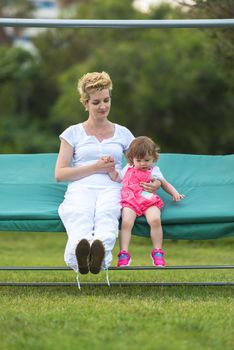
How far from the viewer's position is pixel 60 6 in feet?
133

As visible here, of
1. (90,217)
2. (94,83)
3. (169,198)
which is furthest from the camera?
(169,198)

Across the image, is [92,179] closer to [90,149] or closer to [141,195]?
[90,149]

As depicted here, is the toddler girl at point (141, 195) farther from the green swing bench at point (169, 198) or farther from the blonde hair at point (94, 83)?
the blonde hair at point (94, 83)

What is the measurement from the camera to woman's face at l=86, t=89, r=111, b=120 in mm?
5531

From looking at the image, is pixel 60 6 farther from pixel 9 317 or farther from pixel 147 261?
pixel 9 317

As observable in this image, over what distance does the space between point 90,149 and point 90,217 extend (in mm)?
505

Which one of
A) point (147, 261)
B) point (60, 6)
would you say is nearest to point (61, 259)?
point (147, 261)

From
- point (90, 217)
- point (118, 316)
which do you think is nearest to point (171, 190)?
point (90, 217)

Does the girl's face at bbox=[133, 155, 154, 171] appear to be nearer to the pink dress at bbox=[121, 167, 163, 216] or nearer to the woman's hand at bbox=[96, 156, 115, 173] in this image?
the pink dress at bbox=[121, 167, 163, 216]

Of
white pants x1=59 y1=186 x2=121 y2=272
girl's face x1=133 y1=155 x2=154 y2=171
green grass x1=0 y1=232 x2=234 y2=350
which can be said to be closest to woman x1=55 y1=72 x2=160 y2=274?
white pants x1=59 y1=186 x2=121 y2=272

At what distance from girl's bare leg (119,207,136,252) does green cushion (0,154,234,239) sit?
74 mm

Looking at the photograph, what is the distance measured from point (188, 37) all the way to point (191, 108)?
1841 mm

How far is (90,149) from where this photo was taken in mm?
5648

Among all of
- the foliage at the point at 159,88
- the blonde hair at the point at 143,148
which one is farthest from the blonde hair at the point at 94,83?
the foliage at the point at 159,88
